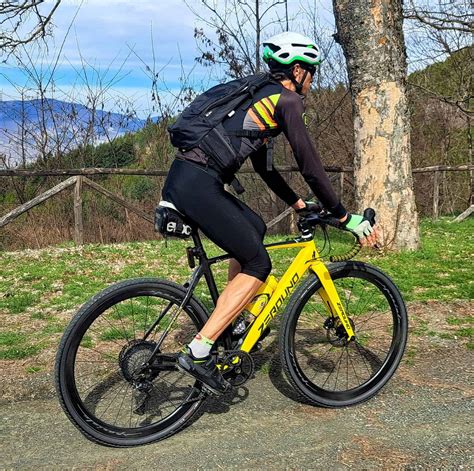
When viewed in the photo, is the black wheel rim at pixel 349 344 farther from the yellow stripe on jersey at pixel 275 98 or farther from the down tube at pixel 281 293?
the yellow stripe on jersey at pixel 275 98

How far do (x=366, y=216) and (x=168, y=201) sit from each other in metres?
1.17

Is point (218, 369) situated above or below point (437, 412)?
above

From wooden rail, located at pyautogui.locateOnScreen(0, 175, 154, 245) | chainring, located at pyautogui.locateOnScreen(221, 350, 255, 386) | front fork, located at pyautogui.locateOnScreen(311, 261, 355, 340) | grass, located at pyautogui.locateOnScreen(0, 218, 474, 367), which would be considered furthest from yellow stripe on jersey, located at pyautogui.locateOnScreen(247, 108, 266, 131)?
wooden rail, located at pyautogui.locateOnScreen(0, 175, 154, 245)

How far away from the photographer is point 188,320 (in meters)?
3.38

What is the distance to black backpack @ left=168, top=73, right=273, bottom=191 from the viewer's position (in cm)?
312

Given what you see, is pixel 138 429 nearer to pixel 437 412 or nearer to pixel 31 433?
pixel 31 433

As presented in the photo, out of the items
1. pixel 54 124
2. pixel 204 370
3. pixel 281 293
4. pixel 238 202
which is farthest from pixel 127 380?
pixel 54 124

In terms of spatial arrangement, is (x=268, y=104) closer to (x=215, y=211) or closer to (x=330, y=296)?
(x=215, y=211)

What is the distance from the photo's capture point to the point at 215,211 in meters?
3.14

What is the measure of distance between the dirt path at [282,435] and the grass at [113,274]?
0.93 m

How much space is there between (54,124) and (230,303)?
11.1 metres

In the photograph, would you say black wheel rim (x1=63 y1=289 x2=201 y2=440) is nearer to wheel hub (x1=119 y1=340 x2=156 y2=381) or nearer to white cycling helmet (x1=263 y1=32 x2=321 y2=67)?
wheel hub (x1=119 y1=340 x2=156 y2=381)

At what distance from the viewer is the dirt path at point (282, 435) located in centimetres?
303

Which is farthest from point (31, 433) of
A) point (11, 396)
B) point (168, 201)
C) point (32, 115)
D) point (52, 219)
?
point (32, 115)
